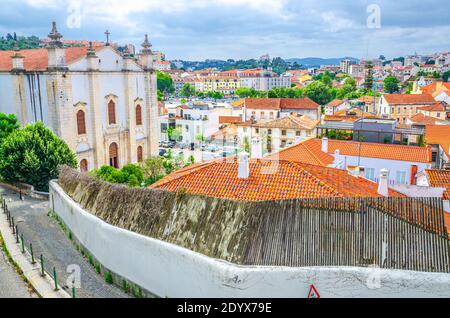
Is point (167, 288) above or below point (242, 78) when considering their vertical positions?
below

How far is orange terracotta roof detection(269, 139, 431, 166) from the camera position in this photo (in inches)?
980

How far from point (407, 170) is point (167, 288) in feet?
63.9

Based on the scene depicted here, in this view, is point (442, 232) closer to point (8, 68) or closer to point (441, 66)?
point (8, 68)

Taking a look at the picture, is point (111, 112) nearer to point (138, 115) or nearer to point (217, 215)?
point (138, 115)

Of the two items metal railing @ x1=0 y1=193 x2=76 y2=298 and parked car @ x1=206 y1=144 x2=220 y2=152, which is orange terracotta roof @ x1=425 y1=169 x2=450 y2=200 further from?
parked car @ x1=206 y1=144 x2=220 y2=152

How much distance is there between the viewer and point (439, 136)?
128ft

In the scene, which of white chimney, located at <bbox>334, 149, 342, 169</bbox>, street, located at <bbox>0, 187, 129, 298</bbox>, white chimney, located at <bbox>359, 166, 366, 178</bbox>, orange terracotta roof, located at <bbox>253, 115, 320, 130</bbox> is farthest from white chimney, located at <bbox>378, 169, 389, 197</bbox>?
orange terracotta roof, located at <bbox>253, 115, 320, 130</bbox>

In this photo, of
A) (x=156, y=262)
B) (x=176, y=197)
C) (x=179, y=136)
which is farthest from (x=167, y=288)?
(x=179, y=136)

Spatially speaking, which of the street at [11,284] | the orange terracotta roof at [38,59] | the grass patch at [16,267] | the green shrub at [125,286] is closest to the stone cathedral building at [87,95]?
the orange terracotta roof at [38,59]

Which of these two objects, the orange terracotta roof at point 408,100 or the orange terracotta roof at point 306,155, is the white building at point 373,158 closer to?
the orange terracotta roof at point 306,155

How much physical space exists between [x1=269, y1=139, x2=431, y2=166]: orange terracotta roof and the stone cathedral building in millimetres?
18898

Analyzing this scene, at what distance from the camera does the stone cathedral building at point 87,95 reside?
111ft

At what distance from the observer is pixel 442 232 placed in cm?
926

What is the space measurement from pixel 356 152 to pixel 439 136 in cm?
1686
